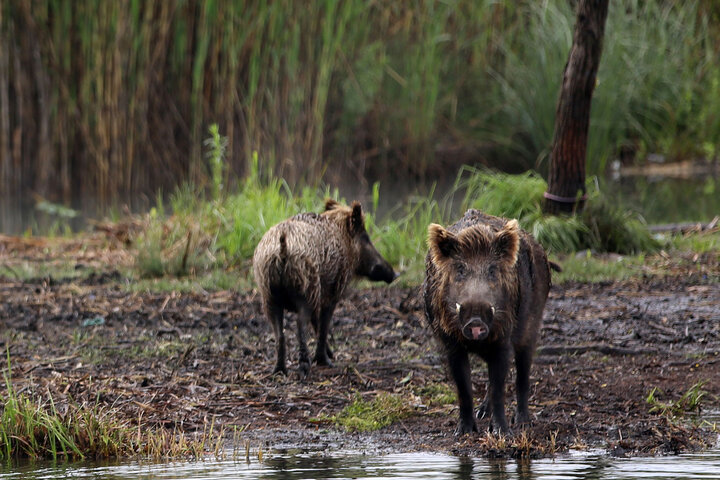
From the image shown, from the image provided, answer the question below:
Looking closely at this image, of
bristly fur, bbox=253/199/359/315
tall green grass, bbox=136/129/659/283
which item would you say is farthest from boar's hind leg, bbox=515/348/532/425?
tall green grass, bbox=136/129/659/283

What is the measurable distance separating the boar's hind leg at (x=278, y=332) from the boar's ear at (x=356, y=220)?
88 centimetres

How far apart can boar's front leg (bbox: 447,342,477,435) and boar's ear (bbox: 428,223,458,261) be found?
1.41ft

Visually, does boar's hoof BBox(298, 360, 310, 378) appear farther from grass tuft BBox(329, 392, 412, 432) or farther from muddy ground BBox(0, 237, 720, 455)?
grass tuft BBox(329, 392, 412, 432)

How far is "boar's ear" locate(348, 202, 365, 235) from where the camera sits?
7.03 metres

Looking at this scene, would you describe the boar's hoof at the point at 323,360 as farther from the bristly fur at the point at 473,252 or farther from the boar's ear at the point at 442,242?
the boar's ear at the point at 442,242

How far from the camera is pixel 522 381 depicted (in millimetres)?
5223

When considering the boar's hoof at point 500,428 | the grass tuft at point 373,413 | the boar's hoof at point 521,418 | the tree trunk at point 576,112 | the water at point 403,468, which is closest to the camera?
the water at point 403,468

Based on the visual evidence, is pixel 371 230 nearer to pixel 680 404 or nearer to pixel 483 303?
pixel 680 404

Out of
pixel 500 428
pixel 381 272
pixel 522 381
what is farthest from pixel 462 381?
pixel 381 272

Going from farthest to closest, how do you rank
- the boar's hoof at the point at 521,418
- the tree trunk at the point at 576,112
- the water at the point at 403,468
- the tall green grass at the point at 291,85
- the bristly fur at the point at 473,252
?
1. the tall green grass at the point at 291,85
2. the tree trunk at the point at 576,112
3. the boar's hoof at the point at 521,418
4. the bristly fur at the point at 473,252
5. the water at the point at 403,468

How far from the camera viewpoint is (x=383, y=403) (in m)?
5.61

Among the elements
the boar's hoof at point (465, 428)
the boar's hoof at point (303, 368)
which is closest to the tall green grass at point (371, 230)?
the boar's hoof at point (303, 368)

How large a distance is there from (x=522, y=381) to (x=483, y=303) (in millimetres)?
840

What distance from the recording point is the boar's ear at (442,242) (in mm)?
4762
